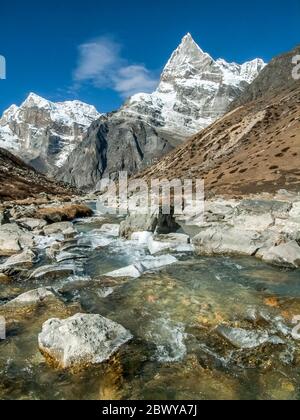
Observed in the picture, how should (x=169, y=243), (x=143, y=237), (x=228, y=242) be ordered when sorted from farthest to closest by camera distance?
(x=143, y=237) < (x=169, y=243) < (x=228, y=242)

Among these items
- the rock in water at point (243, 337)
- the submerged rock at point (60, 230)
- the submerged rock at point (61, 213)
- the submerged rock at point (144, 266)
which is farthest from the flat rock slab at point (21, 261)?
the submerged rock at point (61, 213)

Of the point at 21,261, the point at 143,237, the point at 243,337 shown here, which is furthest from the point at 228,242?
the point at 243,337

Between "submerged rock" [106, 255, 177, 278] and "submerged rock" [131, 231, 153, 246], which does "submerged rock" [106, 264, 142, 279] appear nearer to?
"submerged rock" [106, 255, 177, 278]

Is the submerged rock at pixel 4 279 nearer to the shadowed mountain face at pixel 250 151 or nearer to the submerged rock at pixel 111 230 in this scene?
the submerged rock at pixel 111 230

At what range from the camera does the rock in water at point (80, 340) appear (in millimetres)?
12234

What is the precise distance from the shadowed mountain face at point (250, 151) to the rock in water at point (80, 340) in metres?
52.0

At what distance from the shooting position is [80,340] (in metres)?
12.5

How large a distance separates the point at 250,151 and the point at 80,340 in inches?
3736

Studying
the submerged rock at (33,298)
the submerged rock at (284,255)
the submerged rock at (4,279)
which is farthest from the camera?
the submerged rock at (284,255)

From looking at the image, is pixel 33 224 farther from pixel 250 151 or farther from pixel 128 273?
pixel 250 151

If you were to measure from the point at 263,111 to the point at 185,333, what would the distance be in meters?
133

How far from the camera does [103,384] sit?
1133 centimetres

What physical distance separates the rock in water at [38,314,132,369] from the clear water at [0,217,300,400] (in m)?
0.33
